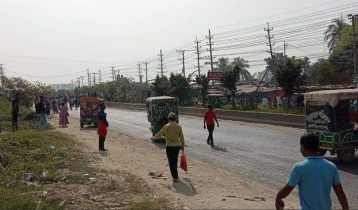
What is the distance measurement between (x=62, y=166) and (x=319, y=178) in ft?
26.8

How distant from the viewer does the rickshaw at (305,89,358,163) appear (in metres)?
11.4

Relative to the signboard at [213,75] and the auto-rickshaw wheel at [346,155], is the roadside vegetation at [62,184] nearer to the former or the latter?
the auto-rickshaw wheel at [346,155]

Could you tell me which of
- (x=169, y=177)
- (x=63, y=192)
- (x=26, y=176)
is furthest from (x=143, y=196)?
(x=26, y=176)

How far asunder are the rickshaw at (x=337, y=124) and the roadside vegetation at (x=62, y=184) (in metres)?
6.01

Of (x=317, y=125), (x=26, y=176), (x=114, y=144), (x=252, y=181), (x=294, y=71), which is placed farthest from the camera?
(x=294, y=71)

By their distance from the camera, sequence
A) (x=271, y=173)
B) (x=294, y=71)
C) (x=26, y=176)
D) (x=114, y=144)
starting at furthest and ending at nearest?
(x=294, y=71), (x=114, y=144), (x=271, y=173), (x=26, y=176)

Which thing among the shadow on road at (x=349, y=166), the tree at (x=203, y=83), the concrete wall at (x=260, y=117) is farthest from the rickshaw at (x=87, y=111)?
the shadow on road at (x=349, y=166)

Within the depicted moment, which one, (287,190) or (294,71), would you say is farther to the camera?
(294,71)

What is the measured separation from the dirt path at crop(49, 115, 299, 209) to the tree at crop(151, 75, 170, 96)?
3077cm

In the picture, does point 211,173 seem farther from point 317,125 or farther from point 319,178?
point 319,178

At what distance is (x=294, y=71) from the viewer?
26203 millimetres

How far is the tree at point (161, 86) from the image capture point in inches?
1805

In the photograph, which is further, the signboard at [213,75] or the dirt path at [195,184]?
the signboard at [213,75]

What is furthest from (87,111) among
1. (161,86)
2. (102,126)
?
(161,86)
